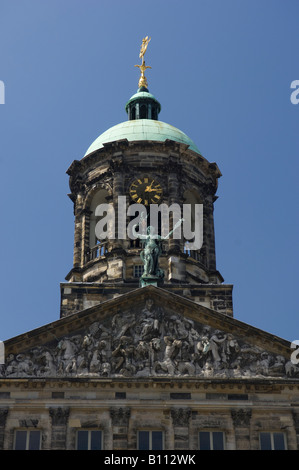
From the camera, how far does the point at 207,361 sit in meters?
33.9

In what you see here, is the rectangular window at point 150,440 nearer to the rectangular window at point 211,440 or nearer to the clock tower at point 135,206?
the rectangular window at point 211,440

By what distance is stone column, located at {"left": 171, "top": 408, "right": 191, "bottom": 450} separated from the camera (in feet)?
106

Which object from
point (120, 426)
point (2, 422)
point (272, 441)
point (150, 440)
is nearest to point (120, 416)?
point (120, 426)

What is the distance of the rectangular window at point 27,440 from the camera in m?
32.3

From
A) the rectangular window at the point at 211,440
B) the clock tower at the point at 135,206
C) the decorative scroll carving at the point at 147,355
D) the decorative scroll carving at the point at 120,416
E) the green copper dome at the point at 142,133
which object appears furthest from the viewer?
the green copper dome at the point at 142,133

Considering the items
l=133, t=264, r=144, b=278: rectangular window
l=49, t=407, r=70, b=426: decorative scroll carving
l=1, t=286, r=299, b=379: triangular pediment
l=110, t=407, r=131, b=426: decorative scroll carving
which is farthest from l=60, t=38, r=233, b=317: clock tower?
l=110, t=407, r=131, b=426: decorative scroll carving

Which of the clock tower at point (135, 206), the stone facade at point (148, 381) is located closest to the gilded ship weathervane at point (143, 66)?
the clock tower at point (135, 206)

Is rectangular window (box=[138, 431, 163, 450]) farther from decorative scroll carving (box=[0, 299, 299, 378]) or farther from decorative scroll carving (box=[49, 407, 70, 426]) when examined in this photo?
decorative scroll carving (box=[49, 407, 70, 426])

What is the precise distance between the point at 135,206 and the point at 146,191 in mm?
890

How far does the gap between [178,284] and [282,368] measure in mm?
6315

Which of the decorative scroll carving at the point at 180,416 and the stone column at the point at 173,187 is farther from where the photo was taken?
the stone column at the point at 173,187

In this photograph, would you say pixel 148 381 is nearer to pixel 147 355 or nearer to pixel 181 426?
pixel 147 355

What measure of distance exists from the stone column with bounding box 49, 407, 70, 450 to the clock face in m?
11.2

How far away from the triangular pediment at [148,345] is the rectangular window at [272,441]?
6.23ft
